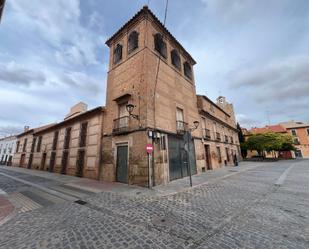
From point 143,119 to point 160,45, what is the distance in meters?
6.37

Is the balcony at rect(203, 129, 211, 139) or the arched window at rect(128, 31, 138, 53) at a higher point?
the arched window at rect(128, 31, 138, 53)

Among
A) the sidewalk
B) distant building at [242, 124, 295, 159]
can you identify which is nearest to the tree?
distant building at [242, 124, 295, 159]

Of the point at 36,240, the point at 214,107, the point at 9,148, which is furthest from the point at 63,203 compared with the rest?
the point at 9,148

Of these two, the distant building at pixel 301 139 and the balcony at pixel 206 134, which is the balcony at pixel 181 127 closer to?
the balcony at pixel 206 134

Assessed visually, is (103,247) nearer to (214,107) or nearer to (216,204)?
(216,204)

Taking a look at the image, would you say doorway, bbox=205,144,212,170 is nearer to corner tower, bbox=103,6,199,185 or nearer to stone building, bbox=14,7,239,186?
stone building, bbox=14,7,239,186

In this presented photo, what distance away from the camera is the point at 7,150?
29.9 metres

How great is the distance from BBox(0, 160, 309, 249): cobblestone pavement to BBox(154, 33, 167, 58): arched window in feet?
32.9

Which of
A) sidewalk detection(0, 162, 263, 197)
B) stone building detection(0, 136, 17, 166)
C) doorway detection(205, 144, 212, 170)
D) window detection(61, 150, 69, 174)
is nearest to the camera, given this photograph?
sidewalk detection(0, 162, 263, 197)

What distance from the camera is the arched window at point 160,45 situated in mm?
10977

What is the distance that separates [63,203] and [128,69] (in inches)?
346

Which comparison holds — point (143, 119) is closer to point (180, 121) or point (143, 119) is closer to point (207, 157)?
point (180, 121)

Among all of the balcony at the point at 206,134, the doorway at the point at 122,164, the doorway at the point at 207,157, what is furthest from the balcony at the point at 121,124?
the doorway at the point at 207,157

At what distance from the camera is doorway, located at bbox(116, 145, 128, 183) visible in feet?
29.7
